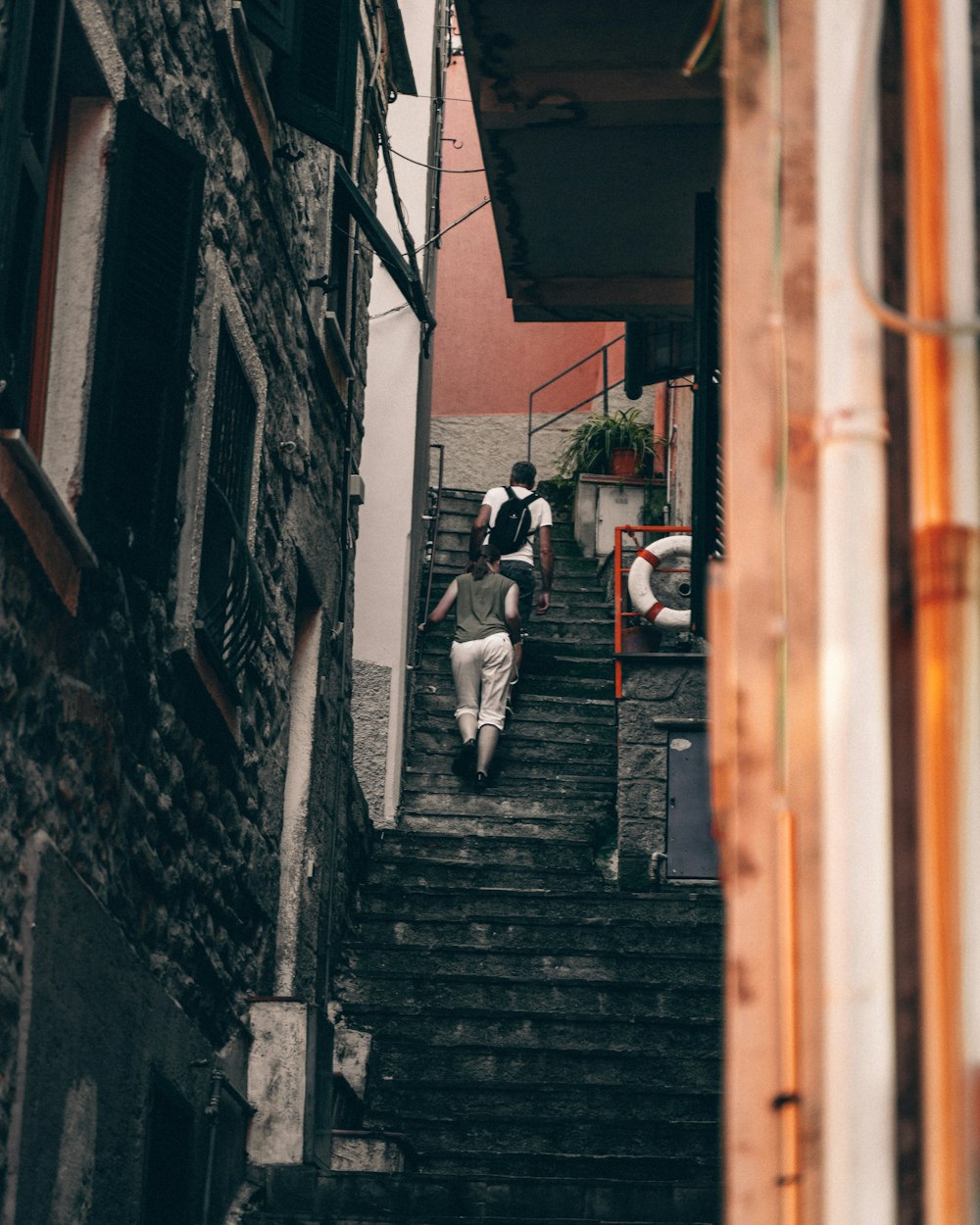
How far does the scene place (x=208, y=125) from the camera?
7055 mm

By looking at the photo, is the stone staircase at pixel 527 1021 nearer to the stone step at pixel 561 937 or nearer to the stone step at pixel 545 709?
the stone step at pixel 561 937

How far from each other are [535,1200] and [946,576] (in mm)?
5267

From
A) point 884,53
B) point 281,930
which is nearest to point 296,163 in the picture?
point 281,930

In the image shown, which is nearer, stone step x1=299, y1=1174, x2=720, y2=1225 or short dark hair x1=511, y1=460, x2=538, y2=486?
stone step x1=299, y1=1174, x2=720, y2=1225

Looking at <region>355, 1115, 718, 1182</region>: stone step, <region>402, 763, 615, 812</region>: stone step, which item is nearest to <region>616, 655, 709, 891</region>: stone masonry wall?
<region>402, 763, 615, 812</region>: stone step

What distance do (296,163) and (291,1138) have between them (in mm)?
4371

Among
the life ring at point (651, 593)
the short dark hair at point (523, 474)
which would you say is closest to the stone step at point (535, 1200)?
the life ring at point (651, 593)

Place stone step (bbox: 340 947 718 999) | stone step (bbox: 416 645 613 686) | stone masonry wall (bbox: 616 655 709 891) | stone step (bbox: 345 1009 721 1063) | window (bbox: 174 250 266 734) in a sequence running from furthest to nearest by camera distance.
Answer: stone step (bbox: 416 645 613 686) → stone masonry wall (bbox: 616 655 709 891) → stone step (bbox: 340 947 718 999) → stone step (bbox: 345 1009 721 1063) → window (bbox: 174 250 266 734)

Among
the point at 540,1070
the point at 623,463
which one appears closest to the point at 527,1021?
the point at 540,1070

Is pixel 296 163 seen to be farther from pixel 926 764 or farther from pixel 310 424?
pixel 926 764

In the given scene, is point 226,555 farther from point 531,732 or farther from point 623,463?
point 623,463

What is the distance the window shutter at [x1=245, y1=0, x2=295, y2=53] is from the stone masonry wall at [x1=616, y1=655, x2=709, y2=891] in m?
5.03

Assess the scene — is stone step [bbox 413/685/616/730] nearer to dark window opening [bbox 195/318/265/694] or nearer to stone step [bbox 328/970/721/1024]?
stone step [bbox 328/970/721/1024]

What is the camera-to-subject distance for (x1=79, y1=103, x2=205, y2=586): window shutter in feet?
17.9
